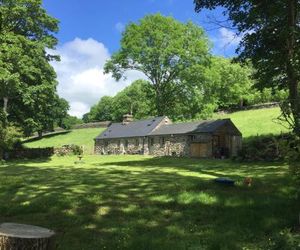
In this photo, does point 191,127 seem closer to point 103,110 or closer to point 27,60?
point 27,60

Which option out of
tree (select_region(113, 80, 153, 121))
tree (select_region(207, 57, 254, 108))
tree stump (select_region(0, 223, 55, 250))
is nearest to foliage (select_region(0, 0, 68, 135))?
tree stump (select_region(0, 223, 55, 250))

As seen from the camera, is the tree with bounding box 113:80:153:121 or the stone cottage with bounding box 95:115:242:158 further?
the tree with bounding box 113:80:153:121

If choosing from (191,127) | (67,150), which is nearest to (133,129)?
(67,150)

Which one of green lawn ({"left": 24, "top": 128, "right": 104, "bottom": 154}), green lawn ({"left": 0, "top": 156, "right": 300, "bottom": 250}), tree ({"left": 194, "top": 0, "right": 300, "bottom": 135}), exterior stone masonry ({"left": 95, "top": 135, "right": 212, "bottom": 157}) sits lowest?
green lawn ({"left": 0, "top": 156, "right": 300, "bottom": 250})

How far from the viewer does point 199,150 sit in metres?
49.4

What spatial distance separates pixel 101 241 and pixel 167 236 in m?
1.69

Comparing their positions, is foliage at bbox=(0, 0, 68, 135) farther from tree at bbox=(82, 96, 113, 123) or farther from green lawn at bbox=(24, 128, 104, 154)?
tree at bbox=(82, 96, 113, 123)

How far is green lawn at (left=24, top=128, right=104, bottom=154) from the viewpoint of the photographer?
7830 cm

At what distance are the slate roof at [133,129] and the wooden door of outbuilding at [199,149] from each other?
1111 centimetres

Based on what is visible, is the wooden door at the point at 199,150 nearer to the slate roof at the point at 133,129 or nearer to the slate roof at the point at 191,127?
the slate roof at the point at 191,127

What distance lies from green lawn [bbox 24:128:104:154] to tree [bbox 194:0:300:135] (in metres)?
48.5

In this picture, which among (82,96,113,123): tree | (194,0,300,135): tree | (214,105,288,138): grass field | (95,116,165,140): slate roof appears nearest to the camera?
(194,0,300,135): tree

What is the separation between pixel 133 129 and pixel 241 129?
55.5 ft

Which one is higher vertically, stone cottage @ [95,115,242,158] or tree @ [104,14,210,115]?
tree @ [104,14,210,115]
